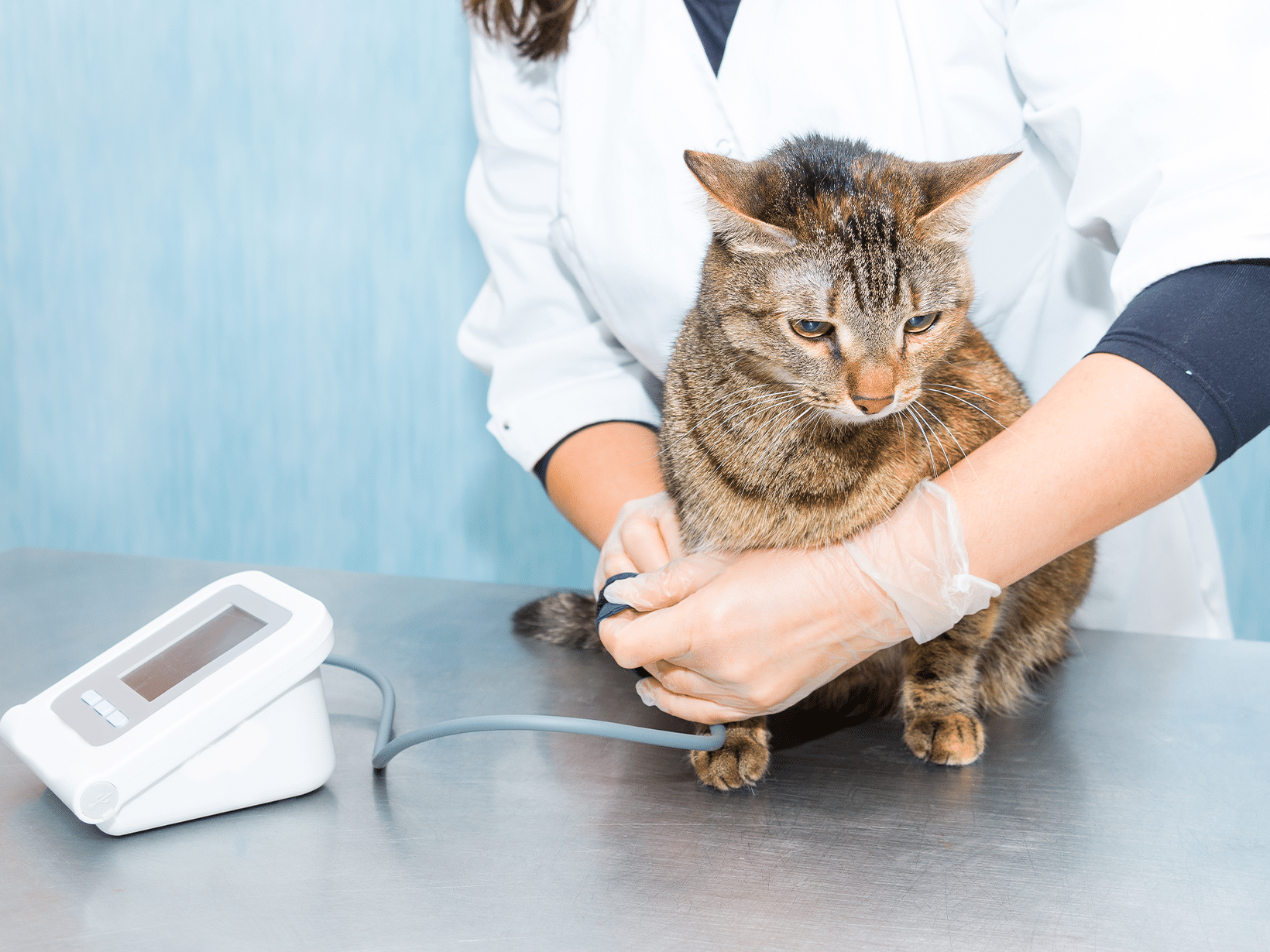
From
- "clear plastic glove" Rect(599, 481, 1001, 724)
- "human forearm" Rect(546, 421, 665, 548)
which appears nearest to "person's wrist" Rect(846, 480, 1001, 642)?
"clear plastic glove" Rect(599, 481, 1001, 724)

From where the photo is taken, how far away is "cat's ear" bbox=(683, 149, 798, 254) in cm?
73

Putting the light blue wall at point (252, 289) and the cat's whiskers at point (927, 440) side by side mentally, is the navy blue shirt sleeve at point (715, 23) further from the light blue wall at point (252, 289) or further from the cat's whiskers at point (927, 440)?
the light blue wall at point (252, 289)

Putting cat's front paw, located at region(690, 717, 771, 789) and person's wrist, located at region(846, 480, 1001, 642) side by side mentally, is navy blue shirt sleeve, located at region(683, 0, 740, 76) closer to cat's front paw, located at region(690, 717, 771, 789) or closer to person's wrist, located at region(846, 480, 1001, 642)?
person's wrist, located at region(846, 480, 1001, 642)

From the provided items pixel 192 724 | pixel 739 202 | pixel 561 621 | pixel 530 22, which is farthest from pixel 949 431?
pixel 530 22

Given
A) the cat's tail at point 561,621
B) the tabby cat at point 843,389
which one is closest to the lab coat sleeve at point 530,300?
the cat's tail at point 561,621

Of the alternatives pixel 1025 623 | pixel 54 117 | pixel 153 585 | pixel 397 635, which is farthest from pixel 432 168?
pixel 1025 623

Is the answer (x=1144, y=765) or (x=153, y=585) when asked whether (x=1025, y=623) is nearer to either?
(x=1144, y=765)

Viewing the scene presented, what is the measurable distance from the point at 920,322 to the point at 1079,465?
0.54 ft

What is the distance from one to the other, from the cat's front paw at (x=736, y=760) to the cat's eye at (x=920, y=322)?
1.19 feet

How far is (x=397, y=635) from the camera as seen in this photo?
3.73 ft

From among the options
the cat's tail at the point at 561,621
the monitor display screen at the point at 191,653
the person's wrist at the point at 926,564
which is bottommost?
the cat's tail at the point at 561,621

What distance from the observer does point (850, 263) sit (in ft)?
2.41

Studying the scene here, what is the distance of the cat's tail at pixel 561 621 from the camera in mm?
1102

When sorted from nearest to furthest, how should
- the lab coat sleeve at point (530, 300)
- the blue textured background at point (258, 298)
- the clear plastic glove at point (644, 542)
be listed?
1. the clear plastic glove at point (644, 542)
2. the lab coat sleeve at point (530, 300)
3. the blue textured background at point (258, 298)
